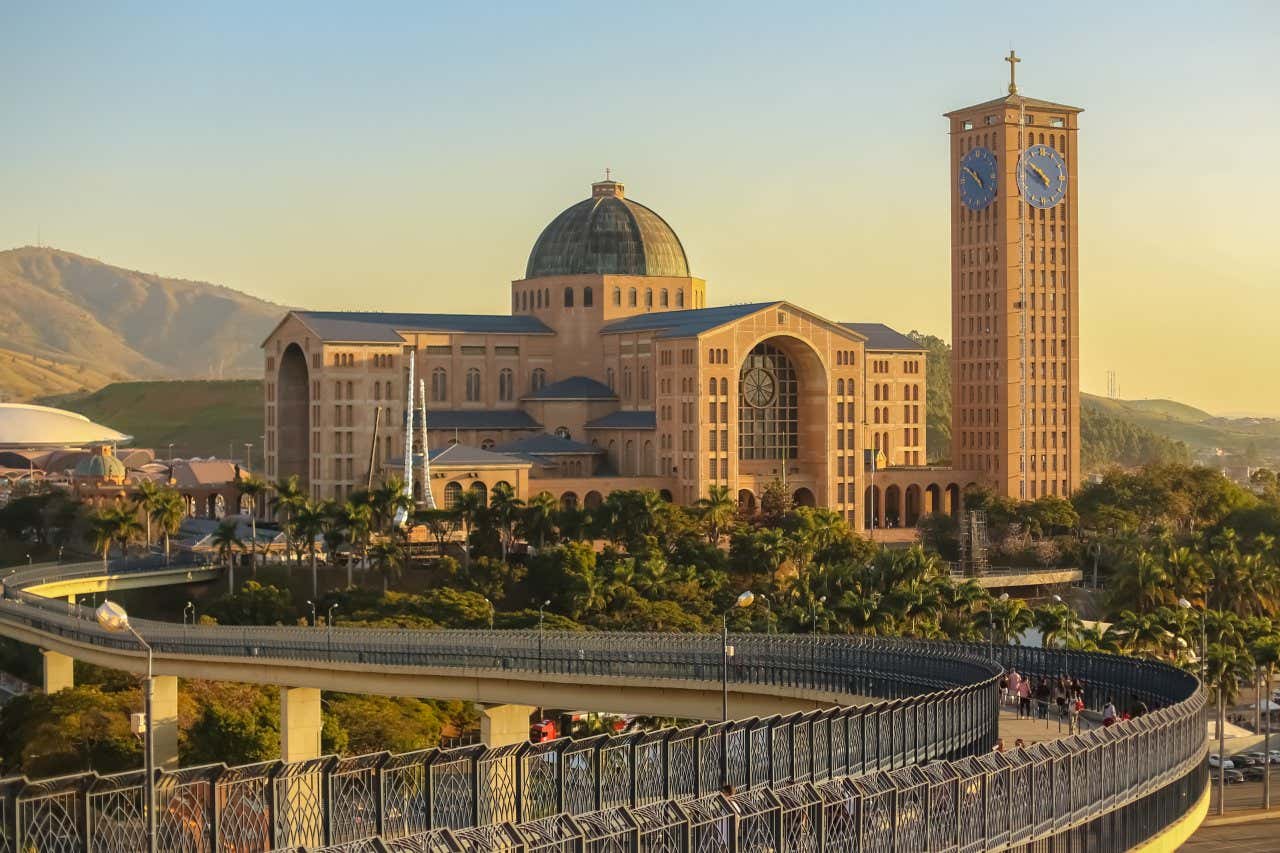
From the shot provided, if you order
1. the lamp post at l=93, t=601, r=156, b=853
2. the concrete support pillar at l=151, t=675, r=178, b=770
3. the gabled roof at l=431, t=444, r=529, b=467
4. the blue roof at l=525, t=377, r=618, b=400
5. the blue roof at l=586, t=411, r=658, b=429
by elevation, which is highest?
the blue roof at l=525, t=377, r=618, b=400

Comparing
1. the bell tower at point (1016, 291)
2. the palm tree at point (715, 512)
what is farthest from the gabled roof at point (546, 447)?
the bell tower at point (1016, 291)

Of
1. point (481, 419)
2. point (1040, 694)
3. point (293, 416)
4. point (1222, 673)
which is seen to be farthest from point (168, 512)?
point (1040, 694)

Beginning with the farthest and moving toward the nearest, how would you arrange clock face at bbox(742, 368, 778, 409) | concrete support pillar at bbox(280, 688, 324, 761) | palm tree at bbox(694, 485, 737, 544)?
clock face at bbox(742, 368, 778, 409) < palm tree at bbox(694, 485, 737, 544) < concrete support pillar at bbox(280, 688, 324, 761)

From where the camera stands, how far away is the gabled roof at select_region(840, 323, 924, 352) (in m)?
147

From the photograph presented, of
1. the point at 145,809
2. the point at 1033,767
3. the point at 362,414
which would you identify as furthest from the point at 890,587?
the point at 145,809

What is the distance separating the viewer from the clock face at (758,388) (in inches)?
5413

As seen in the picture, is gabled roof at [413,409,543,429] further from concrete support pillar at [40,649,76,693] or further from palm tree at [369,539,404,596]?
concrete support pillar at [40,649,76,693]

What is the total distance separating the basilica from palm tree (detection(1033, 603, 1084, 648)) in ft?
151

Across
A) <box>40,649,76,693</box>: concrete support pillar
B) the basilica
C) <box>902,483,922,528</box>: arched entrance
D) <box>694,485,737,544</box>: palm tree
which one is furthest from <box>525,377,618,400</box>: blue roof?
<box>40,649,76,693</box>: concrete support pillar

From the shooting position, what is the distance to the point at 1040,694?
56.9 metres

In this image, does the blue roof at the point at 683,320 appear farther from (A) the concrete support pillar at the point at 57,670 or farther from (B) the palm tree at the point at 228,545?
(A) the concrete support pillar at the point at 57,670

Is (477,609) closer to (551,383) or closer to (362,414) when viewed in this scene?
(362,414)

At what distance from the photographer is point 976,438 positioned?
5768 inches

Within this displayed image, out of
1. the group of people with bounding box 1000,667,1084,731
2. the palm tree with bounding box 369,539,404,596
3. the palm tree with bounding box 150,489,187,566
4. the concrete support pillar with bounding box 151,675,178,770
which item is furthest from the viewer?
the palm tree with bounding box 150,489,187,566
